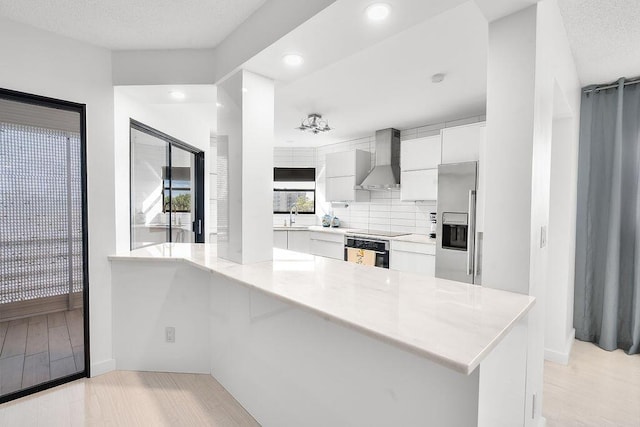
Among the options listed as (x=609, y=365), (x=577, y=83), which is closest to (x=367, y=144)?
(x=577, y=83)

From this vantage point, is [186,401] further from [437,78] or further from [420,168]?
[420,168]

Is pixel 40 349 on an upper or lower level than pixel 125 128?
lower

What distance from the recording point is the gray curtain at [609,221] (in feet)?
9.34

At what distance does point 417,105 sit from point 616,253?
2.34 metres

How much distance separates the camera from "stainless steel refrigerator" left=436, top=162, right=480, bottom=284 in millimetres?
3258

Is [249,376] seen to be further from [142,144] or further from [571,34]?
[571,34]

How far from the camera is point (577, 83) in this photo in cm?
279

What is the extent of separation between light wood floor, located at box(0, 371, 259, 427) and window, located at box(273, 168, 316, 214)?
3.96m

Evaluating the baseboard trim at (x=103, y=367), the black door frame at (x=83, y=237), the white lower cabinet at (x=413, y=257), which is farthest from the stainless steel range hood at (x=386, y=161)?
the baseboard trim at (x=103, y=367)

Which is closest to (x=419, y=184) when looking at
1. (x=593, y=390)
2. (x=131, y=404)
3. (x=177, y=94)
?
(x=593, y=390)

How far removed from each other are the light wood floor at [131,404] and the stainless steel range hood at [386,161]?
332 centimetres

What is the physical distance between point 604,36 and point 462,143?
1437 millimetres

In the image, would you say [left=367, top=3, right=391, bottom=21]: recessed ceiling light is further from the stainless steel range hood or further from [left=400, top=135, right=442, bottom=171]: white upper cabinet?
the stainless steel range hood

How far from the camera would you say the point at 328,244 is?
16.8ft
